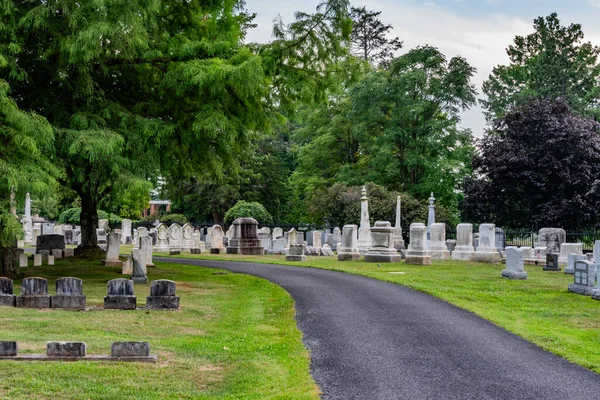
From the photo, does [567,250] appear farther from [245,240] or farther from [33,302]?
[33,302]

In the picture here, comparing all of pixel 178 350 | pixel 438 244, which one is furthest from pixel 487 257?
pixel 178 350

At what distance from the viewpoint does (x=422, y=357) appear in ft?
28.3

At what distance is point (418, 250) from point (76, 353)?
1921cm

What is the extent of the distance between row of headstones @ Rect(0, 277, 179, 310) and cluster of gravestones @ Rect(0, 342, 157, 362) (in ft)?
13.8

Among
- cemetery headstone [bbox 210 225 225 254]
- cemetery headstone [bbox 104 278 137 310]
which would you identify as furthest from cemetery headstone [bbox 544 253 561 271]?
cemetery headstone [bbox 210 225 225 254]

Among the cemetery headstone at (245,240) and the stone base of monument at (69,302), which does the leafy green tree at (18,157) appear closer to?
the stone base of monument at (69,302)

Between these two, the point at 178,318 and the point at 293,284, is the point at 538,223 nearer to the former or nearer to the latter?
the point at 293,284

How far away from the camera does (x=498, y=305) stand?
14000mm

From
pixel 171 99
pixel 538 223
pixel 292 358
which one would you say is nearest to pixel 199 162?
pixel 171 99

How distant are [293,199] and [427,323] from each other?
135ft

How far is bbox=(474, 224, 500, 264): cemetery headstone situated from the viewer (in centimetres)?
2748

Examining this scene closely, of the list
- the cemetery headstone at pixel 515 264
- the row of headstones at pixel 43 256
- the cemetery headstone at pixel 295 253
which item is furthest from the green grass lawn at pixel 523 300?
the row of headstones at pixel 43 256

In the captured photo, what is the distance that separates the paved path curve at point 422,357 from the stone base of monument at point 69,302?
4.09 metres

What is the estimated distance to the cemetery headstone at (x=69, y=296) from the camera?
12.1 m
